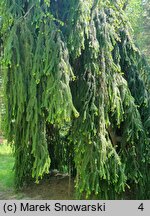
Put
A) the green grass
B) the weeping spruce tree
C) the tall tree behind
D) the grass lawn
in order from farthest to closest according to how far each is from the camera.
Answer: the tall tree behind, the green grass, the grass lawn, the weeping spruce tree

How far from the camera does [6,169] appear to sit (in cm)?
739

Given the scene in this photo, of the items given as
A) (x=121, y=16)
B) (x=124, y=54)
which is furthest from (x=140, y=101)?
(x=121, y=16)

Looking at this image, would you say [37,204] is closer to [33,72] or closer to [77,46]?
[33,72]

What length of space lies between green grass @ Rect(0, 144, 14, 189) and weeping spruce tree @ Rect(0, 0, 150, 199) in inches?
52.0

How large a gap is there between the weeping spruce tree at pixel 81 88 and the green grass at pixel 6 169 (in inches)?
52.0

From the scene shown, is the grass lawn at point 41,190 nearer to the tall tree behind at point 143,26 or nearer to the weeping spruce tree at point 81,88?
the weeping spruce tree at point 81,88

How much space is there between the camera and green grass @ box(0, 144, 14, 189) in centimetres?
585

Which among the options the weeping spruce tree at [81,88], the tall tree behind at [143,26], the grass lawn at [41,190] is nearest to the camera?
the weeping spruce tree at [81,88]

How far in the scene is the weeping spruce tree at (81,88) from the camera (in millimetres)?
3305

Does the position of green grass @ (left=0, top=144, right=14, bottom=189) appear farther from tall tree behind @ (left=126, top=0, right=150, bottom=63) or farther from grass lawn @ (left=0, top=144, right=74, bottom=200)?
tall tree behind @ (left=126, top=0, right=150, bottom=63)

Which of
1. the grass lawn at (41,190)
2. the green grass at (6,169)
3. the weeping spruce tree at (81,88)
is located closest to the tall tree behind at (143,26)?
the green grass at (6,169)

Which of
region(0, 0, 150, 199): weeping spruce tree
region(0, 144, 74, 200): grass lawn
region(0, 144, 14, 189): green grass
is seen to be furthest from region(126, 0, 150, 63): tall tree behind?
region(0, 0, 150, 199): weeping spruce tree

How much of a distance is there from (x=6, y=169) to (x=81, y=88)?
4278 millimetres

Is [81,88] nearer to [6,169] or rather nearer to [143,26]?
[6,169]
